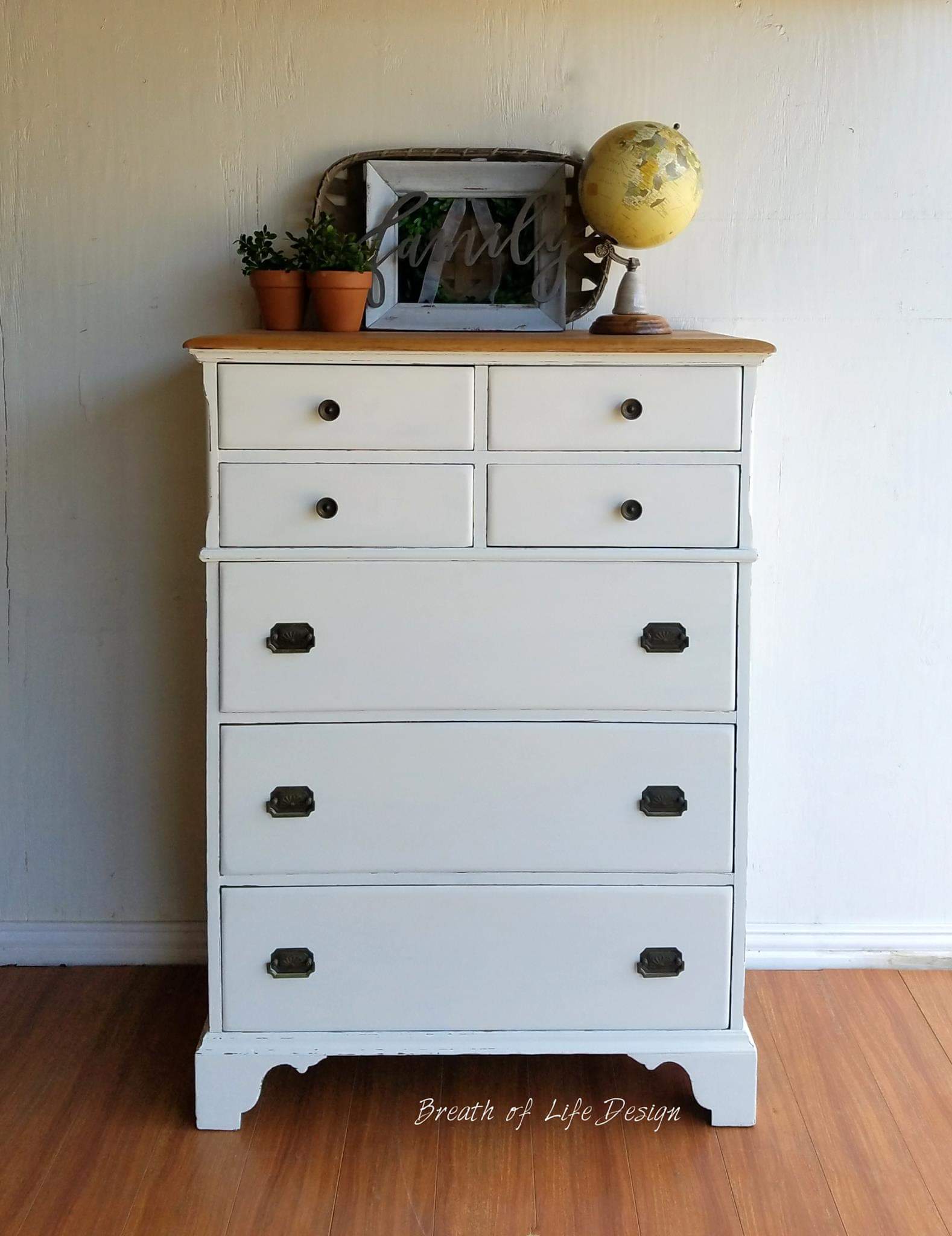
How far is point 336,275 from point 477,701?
0.79 meters

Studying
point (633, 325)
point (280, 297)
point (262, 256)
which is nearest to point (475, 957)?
point (633, 325)

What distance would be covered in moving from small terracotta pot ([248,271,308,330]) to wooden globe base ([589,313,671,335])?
558 millimetres

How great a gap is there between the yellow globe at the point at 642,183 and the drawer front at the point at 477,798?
0.91 metres

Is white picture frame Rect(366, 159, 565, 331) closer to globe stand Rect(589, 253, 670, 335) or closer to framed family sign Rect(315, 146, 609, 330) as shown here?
framed family sign Rect(315, 146, 609, 330)

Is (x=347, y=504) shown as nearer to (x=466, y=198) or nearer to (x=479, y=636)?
(x=479, y=636)

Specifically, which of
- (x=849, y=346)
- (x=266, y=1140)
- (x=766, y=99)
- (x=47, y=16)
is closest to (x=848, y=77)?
(x=766, y=99)

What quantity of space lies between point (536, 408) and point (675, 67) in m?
0.89

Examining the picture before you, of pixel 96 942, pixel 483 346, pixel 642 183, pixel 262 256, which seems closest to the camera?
A: pixel 483 346

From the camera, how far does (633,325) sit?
2057mm

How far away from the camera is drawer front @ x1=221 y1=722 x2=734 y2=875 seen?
1986 millimetres

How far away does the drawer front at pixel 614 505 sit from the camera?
193 centimetres

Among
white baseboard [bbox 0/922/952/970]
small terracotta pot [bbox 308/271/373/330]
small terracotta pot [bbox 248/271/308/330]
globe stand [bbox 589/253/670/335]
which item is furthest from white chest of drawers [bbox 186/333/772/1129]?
white baseboard [bbox 0/922/952/970]

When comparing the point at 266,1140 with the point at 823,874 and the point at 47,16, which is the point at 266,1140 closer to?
the point at 823,874

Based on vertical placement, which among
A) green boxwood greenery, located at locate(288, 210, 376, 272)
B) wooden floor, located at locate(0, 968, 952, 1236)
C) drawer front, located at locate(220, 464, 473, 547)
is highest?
green boxwood greenery, located at locate(288, 210, 376, 272)
